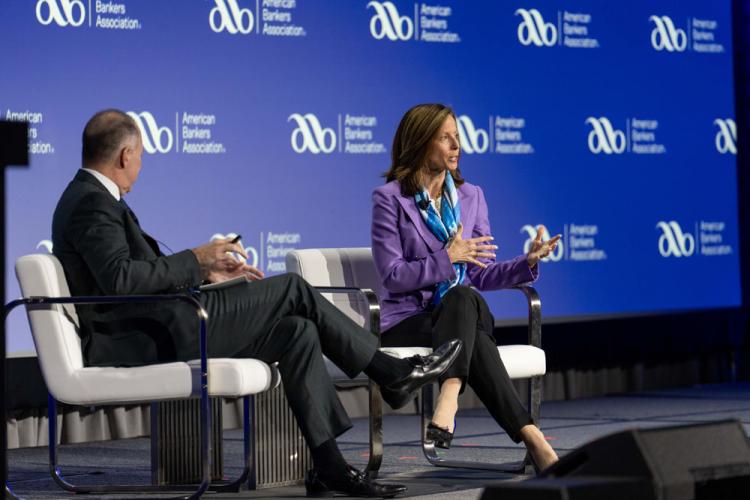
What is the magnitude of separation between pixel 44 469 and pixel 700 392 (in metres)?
3.77

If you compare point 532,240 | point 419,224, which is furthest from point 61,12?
point 532,240

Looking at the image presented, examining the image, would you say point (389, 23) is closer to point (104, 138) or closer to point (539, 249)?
point (539, 249)

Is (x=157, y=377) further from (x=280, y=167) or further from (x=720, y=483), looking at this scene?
(x=280, y=167)

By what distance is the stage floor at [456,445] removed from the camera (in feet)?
14.0

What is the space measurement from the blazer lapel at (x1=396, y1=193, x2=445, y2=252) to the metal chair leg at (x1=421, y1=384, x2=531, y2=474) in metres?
0.43

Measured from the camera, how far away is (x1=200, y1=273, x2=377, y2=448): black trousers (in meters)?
3.74

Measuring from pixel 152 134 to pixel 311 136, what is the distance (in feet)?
2.55

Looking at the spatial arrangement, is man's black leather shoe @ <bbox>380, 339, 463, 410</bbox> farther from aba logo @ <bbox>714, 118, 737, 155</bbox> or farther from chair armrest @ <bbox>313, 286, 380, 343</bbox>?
aba logo @ <bbox>714, 118, 737, 155</bbox>

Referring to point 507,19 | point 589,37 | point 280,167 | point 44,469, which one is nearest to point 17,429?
point 44,469

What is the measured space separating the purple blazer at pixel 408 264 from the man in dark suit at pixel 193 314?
51 centimetres

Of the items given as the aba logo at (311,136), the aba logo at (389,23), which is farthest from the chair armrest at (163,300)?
the aba logo at (389,23)

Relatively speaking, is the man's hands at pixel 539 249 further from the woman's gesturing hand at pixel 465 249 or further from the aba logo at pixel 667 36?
the aba logo at pixel 667 36

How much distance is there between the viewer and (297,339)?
3758mm

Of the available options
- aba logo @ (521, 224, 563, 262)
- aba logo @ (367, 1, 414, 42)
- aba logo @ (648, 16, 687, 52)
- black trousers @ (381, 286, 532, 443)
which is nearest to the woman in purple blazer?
black trousers @ (381, 286, 532, 443)
